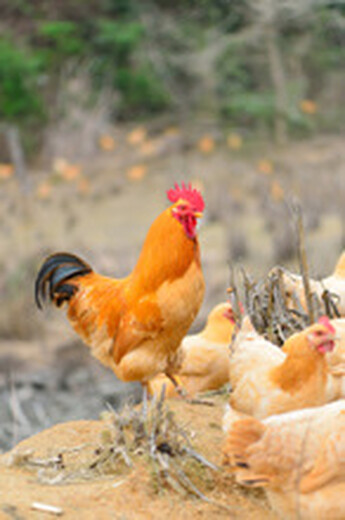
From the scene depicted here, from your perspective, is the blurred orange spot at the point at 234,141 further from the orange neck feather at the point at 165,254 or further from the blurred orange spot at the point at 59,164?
the orange neck feather at the point at 165,254

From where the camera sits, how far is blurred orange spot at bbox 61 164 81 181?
14391 mm

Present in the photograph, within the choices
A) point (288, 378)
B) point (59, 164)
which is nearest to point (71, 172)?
point (59, 164)

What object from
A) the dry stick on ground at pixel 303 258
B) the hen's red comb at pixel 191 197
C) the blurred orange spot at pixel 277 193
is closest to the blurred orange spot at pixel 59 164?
the blurred orange spot at pixel 277 193

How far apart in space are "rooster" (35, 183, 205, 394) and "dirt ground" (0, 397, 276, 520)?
0.68m

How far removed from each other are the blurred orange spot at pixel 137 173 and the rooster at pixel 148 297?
427 inches

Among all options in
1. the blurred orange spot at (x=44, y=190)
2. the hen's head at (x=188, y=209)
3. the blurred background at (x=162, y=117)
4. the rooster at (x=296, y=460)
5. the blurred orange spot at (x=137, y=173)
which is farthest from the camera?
the blurred orange spot at (x=137, y=173)

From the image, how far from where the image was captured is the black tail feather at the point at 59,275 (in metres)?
4.16

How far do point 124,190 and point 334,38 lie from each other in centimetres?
660

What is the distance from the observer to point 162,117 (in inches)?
669

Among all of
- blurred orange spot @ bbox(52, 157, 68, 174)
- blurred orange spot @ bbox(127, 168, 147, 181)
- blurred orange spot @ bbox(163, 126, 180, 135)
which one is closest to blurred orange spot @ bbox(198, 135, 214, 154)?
blurred orange spot @ bbox(163, 126, 180, 135)

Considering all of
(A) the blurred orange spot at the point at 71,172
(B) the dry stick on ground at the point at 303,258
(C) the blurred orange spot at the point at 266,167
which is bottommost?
(B) the dry stick on ground at the point at 303,258

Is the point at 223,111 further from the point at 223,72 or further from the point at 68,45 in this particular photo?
the point at 68,45

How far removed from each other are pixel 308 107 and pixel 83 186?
19.1ft

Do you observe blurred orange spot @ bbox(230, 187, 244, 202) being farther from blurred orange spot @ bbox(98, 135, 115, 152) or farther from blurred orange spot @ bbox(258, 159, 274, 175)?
blurred orange spot @ bbox(98, 135, 115, 152)
